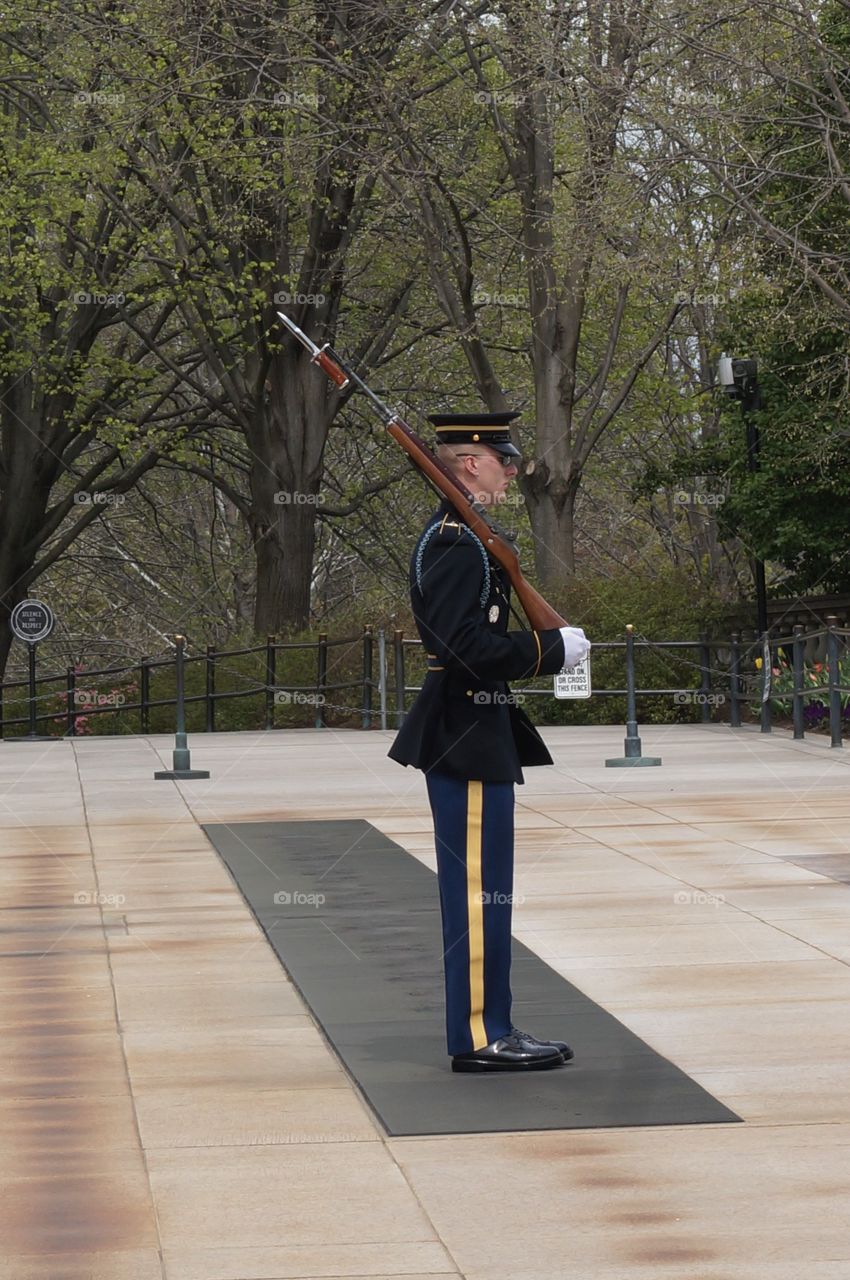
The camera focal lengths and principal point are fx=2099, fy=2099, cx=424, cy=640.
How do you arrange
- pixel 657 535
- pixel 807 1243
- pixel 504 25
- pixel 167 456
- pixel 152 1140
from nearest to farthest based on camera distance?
pixel 807 1243 < pixel 152 1140 < pixel 504 25 < pixel 167 456 < pixel 657 535

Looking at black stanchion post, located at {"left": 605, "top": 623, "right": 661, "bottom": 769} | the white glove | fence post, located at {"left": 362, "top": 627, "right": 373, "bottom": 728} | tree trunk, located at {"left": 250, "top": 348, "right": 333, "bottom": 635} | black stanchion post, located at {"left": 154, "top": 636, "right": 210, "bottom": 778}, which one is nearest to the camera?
the white glove

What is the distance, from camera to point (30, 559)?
33625 mm

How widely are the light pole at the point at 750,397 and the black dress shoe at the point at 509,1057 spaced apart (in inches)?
641

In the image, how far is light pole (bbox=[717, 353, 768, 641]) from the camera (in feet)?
76.0

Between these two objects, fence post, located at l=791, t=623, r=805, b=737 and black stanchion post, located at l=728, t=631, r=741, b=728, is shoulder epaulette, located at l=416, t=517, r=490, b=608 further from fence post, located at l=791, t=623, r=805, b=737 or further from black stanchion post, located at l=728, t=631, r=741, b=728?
black stanchion post, located at l=728, t=631, r=741, b=728

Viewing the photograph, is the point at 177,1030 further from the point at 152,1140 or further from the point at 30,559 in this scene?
the point at 30,559

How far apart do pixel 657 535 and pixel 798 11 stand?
25.5m

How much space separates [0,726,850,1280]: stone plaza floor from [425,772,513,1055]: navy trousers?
48cm

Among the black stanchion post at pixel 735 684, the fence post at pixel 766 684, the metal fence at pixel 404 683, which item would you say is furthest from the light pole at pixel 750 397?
the fence post at pixel 766 684

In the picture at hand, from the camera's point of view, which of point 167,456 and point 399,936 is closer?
point 399,936

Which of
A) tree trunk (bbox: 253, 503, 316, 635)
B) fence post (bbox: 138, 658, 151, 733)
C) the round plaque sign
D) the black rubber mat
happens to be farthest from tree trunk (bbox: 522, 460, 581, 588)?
the black rubber mat

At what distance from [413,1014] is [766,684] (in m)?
14.3

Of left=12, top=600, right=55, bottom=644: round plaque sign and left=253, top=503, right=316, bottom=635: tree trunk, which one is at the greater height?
left=253, top=503, right=316, bottom=635: tree trunk

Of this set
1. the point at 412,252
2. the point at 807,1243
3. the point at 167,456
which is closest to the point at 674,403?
the point at 412,252
